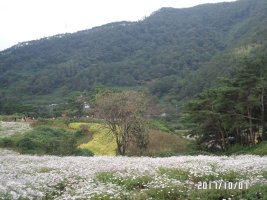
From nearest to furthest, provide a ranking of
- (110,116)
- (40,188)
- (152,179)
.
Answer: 1. (40,188)
2. (152,179)
3. (110,116)

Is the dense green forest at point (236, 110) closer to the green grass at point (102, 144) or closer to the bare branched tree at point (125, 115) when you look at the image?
the bare branched tree at point (125, 115)

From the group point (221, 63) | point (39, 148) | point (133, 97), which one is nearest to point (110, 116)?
point (133, 97)

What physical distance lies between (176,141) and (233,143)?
8.48 meters

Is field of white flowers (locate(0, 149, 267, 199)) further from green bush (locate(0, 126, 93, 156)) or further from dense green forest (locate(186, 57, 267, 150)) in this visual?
dense green forest (locate(186, 57, 267, 150))

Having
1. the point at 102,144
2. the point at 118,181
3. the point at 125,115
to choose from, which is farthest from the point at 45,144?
the point at 118,181

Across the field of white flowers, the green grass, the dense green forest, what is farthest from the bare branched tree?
the field of white flowers

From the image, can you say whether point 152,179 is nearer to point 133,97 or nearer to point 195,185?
point 195,185

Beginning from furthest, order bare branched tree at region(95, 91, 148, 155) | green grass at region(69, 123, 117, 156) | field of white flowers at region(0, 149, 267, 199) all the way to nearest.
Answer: green grass at region(69, 123, 117, 156) < bare branched tree at region(95, 91, 148, 155) < field of white flowers at region(0, 149, 267, 199)

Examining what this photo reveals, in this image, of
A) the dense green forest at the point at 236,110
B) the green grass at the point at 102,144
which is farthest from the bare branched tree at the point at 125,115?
the dense green forest at the point at 236,110

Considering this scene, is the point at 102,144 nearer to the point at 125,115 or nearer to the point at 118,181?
the point at 125,115

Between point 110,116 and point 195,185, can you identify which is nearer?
point 195,185

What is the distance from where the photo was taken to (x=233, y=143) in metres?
44.0

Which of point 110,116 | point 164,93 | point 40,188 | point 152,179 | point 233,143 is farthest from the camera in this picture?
point 164,93

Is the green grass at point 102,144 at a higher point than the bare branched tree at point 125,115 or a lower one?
lower
